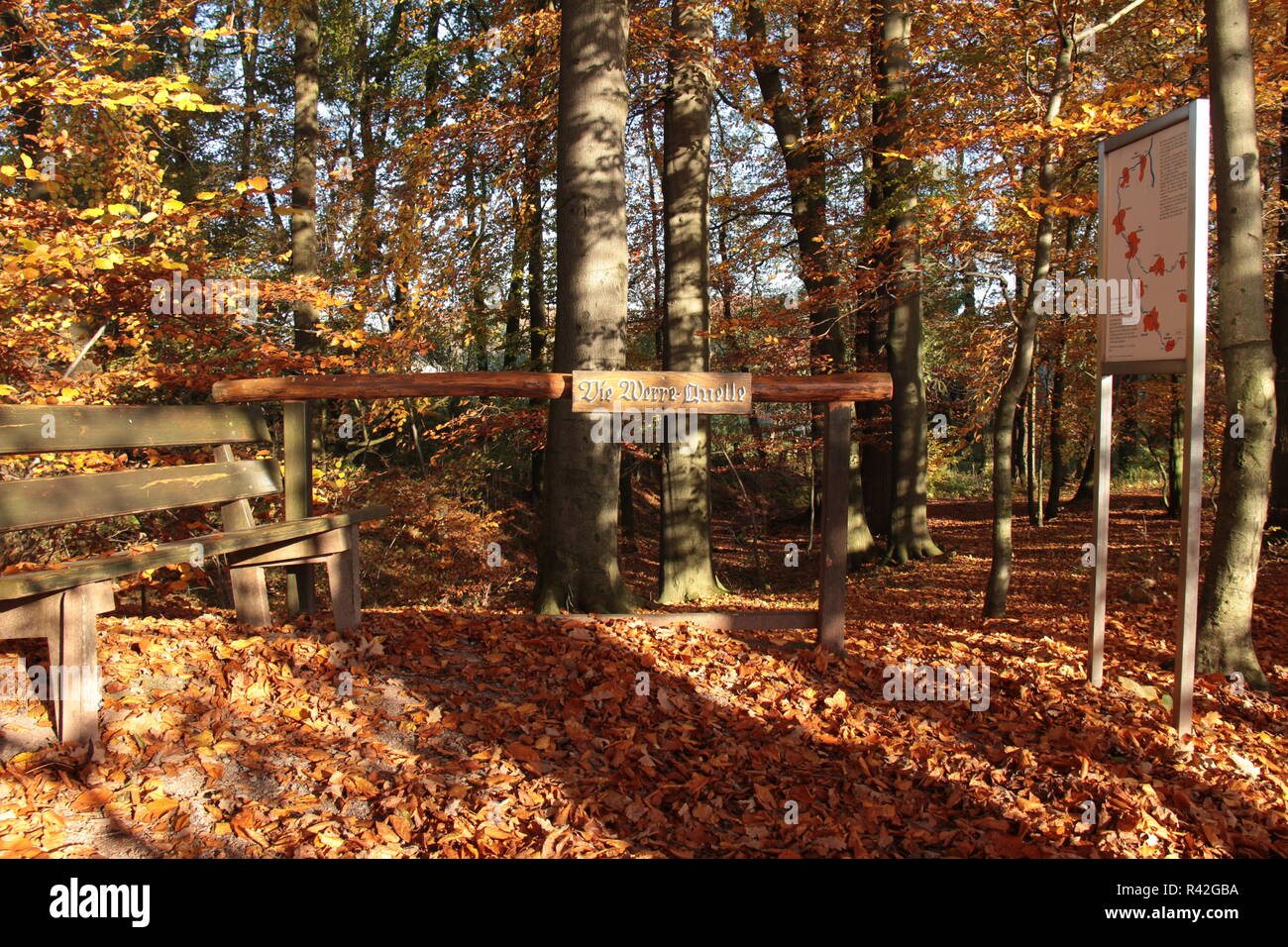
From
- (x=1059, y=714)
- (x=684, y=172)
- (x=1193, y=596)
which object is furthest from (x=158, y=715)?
(x=684, y=172)

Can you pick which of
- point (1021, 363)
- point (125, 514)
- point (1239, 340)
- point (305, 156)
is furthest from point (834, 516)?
point (305, 156)

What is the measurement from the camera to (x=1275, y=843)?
360cm

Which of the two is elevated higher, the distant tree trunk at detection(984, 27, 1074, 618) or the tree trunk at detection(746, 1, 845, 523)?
the tree trunk at detection(746, 1, 845, 523)

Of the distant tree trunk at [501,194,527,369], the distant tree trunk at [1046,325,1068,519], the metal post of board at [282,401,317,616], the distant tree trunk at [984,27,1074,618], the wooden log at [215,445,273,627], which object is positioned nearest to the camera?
the wooden log at [215,445,273,627]

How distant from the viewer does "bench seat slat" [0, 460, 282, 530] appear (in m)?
3.45

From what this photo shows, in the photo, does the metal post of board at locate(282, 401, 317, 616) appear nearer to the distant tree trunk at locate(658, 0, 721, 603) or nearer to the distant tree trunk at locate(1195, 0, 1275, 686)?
the distant tree trunk at locate(658, 0, 721, 603)

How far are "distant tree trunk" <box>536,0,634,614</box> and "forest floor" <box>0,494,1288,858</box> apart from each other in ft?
2.10

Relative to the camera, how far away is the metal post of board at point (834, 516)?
505cm

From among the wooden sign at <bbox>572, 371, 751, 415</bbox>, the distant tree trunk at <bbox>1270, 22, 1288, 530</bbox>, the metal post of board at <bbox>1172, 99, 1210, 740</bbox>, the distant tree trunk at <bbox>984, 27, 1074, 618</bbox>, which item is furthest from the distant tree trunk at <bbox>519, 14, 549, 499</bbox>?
the distant tree trunk at <bbox>1270, 22, 1288, 530</bbox>

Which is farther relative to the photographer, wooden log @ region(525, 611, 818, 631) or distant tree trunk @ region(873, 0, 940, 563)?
distant tree trunk @ region(873, 0, 940, 563)

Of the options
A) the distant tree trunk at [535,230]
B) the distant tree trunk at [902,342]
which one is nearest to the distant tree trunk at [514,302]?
the distant tree trunk at [535,230]

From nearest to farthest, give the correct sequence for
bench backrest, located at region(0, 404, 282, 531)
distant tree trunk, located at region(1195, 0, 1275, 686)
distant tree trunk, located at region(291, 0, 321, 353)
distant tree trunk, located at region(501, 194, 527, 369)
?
bench backrest, located at region(0, 404, 282, 531) → distant tree trunk, located at region(1195, 0, 1275, 686) → distant tree trunk, located at region(291, 0, 321, 353) → distant tree trunk, located at region(501, 194, 527, 369)

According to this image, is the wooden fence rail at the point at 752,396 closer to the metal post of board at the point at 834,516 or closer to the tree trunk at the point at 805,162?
the metal post of board at the point at 834,516
